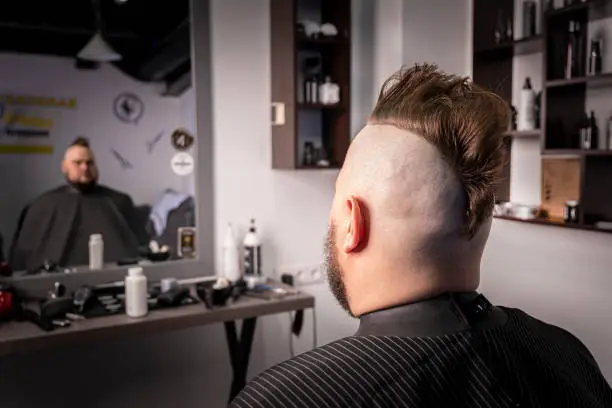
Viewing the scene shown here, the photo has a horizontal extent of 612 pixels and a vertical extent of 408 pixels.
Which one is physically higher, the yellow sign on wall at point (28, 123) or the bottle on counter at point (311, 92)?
the bottle on counter at point (311, 92)

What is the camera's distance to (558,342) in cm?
88

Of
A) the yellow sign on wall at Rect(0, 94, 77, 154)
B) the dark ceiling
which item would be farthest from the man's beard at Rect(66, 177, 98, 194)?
the dark ceiling

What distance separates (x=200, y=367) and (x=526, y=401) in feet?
6.97

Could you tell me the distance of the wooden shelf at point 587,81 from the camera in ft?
6.43

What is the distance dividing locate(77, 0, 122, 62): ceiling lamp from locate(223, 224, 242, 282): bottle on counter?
0.91 m

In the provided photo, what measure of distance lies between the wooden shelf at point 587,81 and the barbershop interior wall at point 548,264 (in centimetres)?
7

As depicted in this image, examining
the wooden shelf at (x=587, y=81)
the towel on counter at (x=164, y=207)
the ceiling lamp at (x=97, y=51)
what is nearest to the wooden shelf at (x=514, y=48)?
the wooden shelf at (x=587, y=81)

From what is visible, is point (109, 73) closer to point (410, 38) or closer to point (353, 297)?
point (410, 38)

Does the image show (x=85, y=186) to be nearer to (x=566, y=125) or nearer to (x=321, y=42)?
(x=321, y=42)

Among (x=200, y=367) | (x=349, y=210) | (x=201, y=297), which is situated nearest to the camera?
(x=349, y=210)

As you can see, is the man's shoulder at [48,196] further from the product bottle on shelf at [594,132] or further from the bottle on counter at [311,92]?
the product bottle on shelf at [594,132]

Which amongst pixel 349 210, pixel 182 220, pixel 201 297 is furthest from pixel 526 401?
pixel 182 220

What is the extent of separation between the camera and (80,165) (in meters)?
2.31

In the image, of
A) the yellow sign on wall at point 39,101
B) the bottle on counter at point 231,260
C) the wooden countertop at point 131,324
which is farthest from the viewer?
the bottle on counter at point 231,260
